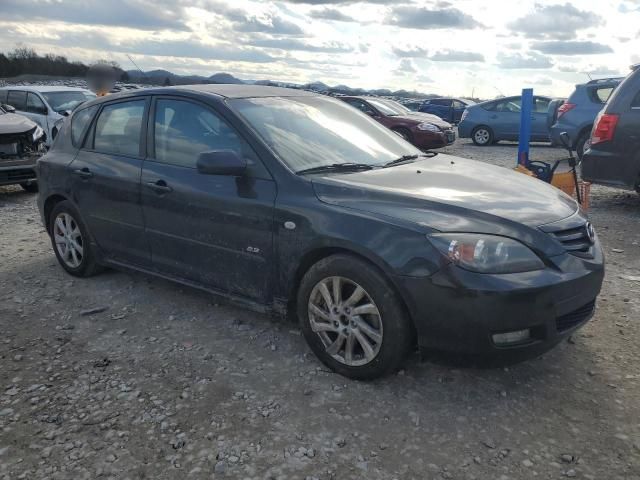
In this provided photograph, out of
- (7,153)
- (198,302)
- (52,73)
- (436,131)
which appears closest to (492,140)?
(436,131)

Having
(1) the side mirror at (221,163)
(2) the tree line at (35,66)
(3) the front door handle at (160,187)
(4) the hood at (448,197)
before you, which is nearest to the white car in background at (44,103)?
(3) the front door handle at (160,187)

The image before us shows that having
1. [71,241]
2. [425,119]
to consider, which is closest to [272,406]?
[71,241]

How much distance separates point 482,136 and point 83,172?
14.5 meters

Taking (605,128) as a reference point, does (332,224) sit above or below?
below

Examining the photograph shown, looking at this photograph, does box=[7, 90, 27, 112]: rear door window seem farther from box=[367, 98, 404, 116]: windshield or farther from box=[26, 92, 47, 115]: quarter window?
box=[367, 98, 404, 116]: windshield

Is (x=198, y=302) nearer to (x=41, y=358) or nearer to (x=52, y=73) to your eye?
(x=41, y=358)

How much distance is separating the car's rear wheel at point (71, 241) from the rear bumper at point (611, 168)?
5773 millimetres

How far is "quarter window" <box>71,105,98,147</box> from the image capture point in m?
4.99

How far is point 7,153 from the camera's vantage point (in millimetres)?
8977

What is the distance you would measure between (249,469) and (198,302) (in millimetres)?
2138

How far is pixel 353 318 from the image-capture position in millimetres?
3273

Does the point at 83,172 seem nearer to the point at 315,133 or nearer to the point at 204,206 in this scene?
the point at 204,206

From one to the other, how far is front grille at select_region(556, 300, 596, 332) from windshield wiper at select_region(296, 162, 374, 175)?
153 centimetres

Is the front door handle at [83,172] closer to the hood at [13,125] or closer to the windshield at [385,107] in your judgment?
the hood at [13,125]
